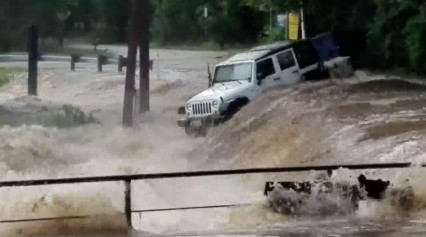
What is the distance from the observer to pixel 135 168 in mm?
23906

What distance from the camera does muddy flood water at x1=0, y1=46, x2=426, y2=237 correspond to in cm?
1205

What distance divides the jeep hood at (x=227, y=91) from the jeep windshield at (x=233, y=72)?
155mm

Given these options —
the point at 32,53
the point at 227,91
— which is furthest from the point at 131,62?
the point at 32,53

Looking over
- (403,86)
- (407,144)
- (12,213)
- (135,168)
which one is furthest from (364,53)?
(12,213)

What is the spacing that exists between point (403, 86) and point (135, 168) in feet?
23.0

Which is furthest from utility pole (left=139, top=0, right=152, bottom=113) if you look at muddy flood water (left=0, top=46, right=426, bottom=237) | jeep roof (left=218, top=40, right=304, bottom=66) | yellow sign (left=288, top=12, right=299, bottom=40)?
jeep roof (left=218, top=40, right=304, bottom=66)

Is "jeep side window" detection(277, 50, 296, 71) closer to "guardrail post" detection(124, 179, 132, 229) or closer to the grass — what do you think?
"guardrail post" detection(124, 179, 132, 229)

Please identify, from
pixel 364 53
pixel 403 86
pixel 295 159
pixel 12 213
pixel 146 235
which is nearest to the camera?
pixel 146 235

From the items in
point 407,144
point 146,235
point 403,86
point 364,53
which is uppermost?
point 364,53

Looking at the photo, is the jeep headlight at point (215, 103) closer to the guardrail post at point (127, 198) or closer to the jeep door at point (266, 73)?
the jeep door at point (266, 73)

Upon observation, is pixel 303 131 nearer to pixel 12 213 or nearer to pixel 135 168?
pixel 135 168

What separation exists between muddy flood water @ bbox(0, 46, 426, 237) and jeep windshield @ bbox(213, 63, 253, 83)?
2.82ft

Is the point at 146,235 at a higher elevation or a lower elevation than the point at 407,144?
lower

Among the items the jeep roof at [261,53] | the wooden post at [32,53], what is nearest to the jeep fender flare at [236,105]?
the jeep roof at [261,53]
